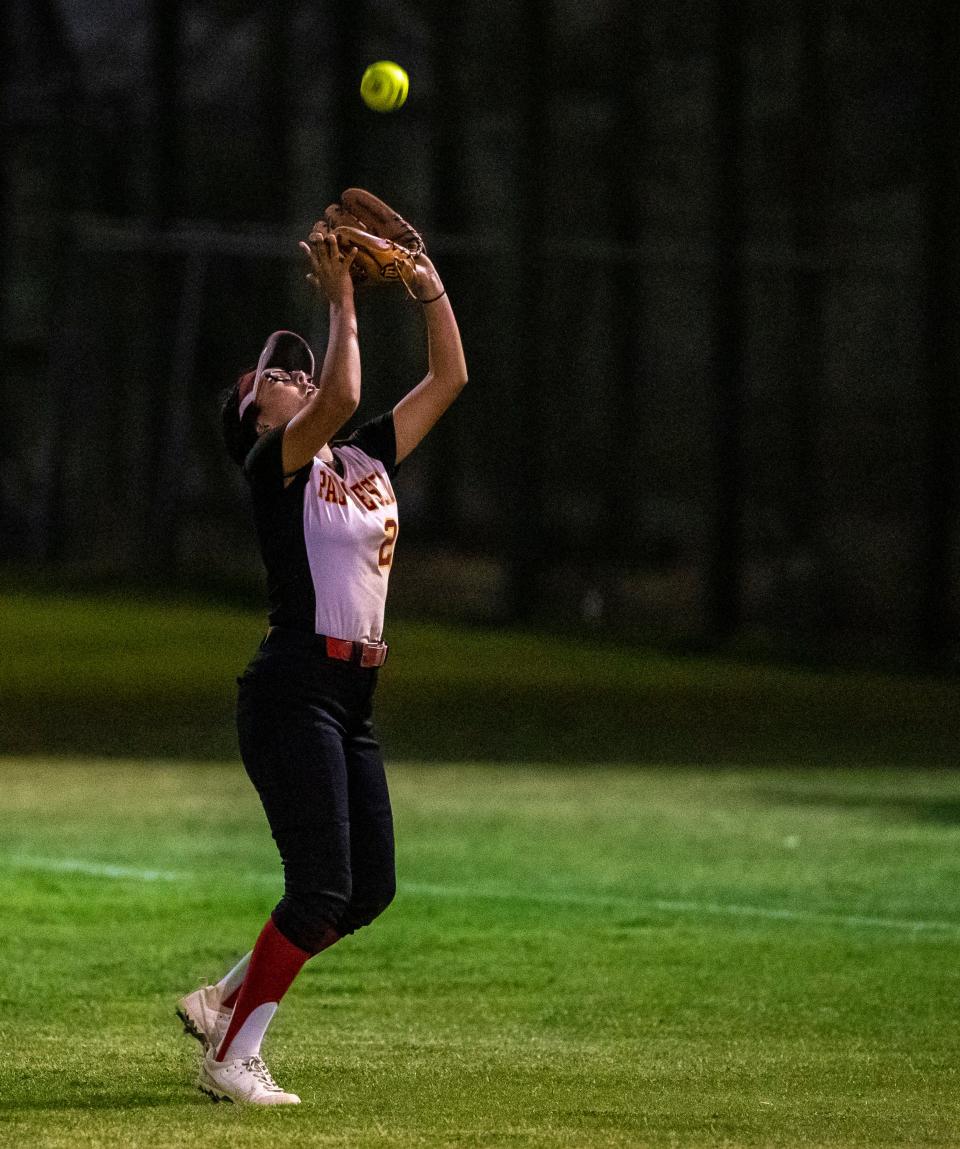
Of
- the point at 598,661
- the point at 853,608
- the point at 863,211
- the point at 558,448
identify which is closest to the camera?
the point at 598,661

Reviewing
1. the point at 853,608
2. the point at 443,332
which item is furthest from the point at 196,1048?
the point at 853,608

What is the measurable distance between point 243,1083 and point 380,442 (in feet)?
5.21

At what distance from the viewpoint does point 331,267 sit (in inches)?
230

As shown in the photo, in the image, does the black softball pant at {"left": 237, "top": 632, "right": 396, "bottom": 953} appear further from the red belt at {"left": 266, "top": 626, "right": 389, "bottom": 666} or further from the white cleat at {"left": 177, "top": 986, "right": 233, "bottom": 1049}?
the white cleat at {"left": 177, "top": 986, "right": 233, "bottom": 1049}

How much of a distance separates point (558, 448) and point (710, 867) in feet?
82.2

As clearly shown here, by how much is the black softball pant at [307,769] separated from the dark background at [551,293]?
62.9ft

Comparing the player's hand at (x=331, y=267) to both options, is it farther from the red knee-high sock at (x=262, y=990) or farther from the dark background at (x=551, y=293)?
the dark background at (x=551, y=293)

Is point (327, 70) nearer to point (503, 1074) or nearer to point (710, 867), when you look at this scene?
point (710, 867)

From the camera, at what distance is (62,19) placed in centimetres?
3712

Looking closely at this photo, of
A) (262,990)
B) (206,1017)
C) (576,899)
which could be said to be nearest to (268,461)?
(262,990)

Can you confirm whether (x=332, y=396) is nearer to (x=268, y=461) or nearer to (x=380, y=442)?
(x=268, y=461)

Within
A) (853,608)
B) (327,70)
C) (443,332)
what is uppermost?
(327,70)

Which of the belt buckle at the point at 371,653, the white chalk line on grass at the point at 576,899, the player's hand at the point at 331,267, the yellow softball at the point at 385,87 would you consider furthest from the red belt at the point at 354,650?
the white chalk line on grass at the point at 576,899

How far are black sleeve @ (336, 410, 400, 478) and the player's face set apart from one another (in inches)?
8.3
